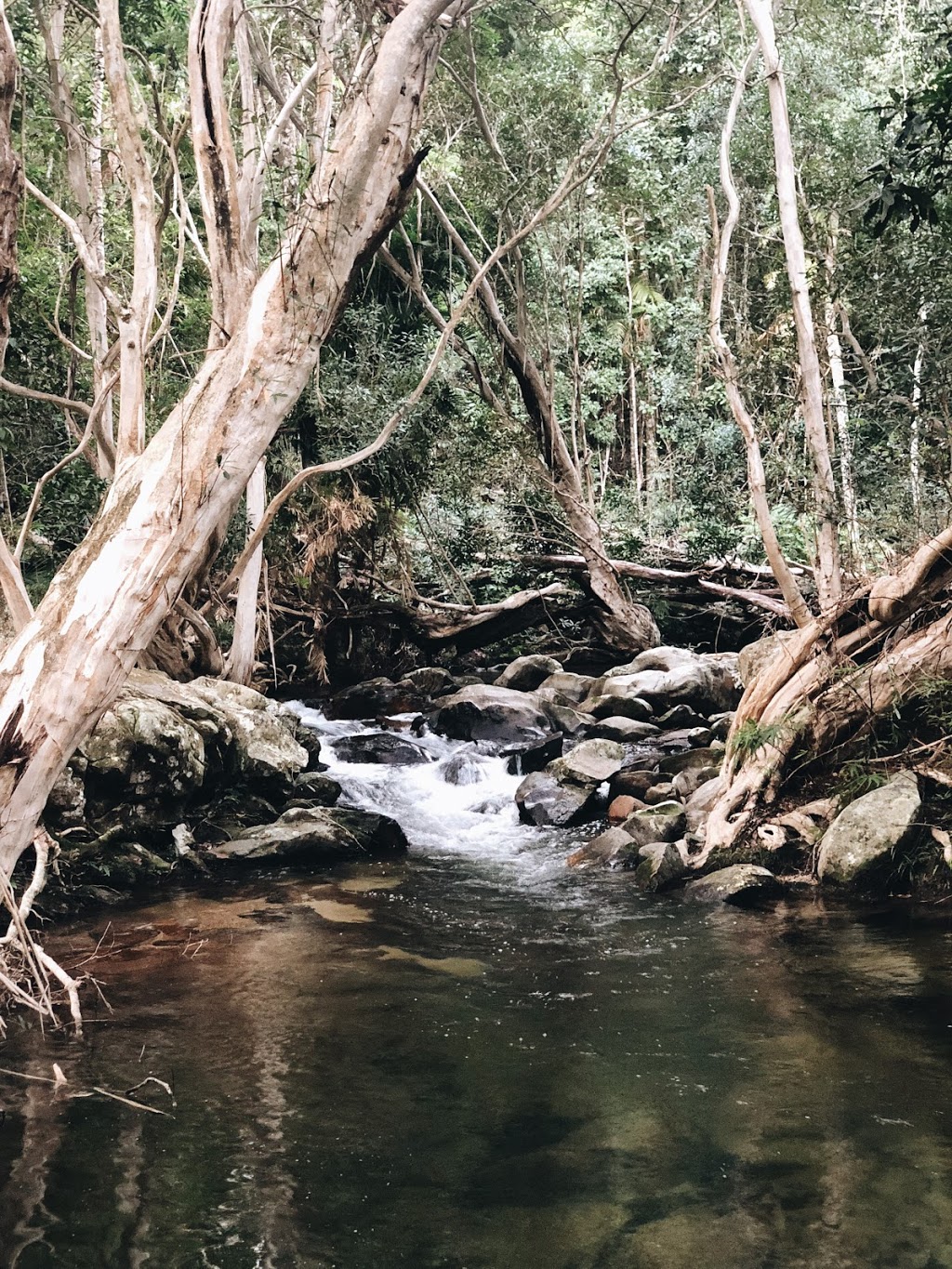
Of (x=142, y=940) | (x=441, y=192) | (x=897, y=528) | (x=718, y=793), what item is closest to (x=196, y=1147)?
(x=142, y=940)

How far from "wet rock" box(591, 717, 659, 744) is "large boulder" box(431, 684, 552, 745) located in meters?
0.67

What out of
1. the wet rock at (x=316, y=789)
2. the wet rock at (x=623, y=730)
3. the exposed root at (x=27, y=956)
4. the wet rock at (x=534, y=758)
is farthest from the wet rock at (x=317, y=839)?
the exposed root at (x=27, y=956)

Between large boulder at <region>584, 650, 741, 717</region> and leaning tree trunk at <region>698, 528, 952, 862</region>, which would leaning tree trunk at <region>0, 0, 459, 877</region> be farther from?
large boulder at <region>584, 650, 741, 717</region>

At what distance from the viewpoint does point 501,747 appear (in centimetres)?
1284

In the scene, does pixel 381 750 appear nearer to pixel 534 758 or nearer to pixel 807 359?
pixel 534 758

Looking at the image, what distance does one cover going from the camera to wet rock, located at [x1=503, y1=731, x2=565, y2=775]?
1198 centimetres

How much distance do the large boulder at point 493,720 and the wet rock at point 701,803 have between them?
358cm

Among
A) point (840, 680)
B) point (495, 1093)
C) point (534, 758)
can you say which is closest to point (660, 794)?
point (534, 758)

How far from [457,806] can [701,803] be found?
289cm

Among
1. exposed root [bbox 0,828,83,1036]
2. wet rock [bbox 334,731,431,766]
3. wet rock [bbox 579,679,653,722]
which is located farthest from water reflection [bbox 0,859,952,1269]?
wet rock [bbox 579,679,653,722]

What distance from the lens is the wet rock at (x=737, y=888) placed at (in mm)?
7676

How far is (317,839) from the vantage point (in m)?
9.51

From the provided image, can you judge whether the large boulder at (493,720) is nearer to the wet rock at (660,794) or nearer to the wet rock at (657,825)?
the wet rock at (660,794)

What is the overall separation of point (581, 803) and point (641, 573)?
6284mm
